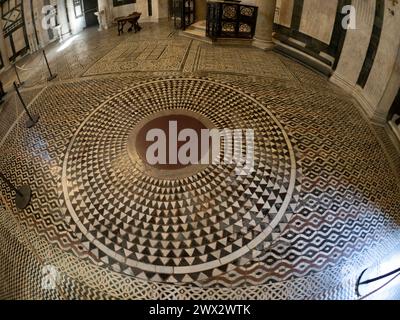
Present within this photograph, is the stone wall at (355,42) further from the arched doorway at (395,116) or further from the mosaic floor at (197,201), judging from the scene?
the mosaic floor at (197,201)

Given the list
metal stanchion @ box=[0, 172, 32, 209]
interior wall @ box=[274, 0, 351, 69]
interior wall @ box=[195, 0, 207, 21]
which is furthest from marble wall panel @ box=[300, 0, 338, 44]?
metal stanchion @ box=[0, 172, 32, 209]

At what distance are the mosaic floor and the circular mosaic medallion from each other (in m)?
0.02

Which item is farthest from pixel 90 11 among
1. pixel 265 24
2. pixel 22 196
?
pixel 22 196

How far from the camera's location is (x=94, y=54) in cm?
788

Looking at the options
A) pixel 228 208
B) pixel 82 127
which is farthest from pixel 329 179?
pixel 82 127

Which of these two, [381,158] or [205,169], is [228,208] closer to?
[205,169]

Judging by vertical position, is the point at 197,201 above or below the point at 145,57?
below

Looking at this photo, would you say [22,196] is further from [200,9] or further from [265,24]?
[200,9]

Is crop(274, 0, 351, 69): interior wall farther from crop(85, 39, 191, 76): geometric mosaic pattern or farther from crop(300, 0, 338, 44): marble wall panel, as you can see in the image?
crop(85, 39, 191, 76): geometric mosaic pattern

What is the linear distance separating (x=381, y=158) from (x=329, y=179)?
1201 millimetres

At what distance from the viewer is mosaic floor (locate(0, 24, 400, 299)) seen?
3393mm

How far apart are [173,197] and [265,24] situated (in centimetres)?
613

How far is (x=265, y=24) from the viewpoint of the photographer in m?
7.90

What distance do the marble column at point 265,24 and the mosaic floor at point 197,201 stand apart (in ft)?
7.84
